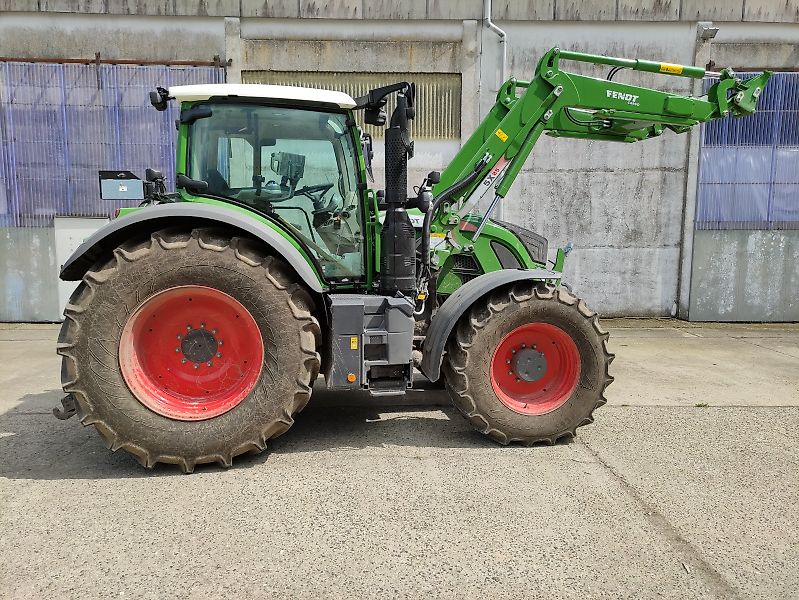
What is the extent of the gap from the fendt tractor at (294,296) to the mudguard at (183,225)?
1cm

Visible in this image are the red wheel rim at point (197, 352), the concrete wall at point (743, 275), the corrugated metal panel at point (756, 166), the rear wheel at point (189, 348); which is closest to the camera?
the rear wheel at point (189, 348)

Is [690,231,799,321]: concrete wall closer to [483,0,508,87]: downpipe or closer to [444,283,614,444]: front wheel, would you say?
[483,0,508,87]: downpipe

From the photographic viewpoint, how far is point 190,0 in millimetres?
8016

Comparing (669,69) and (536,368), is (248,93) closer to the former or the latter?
(536,368)

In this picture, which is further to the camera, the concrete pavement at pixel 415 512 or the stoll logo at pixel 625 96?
the stoll logo at pixel 625 96

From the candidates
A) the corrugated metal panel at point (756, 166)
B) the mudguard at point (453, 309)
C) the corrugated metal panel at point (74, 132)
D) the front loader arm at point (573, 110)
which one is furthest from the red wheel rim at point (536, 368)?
the corrugated metal panel at point (74, 132)

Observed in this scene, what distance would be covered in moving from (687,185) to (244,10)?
698cm

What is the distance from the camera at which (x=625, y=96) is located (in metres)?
4.46

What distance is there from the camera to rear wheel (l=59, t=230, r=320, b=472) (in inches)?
132

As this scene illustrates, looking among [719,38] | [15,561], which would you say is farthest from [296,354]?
[719,38]

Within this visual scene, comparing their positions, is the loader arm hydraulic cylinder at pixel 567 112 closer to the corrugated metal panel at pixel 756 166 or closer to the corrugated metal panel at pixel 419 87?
the corrugated metal panel at pixel 419 87

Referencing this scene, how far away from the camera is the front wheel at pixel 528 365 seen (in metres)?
3.91

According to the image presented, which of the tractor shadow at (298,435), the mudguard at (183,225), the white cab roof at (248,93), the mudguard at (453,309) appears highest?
the white cab roof at (248,93)

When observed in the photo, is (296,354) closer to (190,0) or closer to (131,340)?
(131,340)
